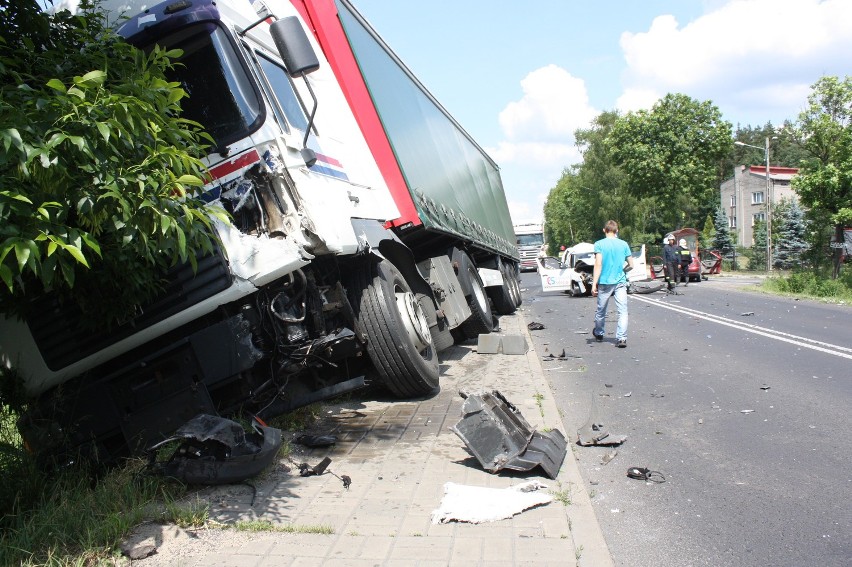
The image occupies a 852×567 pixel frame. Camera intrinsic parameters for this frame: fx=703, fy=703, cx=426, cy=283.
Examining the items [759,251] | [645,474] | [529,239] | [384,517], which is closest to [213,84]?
[384,517]

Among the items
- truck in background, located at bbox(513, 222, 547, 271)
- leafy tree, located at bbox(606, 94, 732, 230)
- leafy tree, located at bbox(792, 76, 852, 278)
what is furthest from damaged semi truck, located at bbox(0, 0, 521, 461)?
leafy tree, located at bbox(606, 94, 732, 230)

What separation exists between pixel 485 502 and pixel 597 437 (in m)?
1.68

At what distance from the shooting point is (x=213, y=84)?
15.0 ft

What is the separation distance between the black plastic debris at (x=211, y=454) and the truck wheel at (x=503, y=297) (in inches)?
406

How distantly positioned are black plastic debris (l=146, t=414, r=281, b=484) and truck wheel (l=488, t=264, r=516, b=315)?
10322 mm

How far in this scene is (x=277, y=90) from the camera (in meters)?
5.08

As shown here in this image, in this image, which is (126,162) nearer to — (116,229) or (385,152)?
(116,229)

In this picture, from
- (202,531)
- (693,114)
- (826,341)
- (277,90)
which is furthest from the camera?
(693,114)

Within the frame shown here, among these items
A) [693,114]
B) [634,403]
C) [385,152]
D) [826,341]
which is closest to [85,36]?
[385,152]

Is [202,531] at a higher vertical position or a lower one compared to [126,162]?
lower

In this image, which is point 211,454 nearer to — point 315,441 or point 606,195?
point 315,441

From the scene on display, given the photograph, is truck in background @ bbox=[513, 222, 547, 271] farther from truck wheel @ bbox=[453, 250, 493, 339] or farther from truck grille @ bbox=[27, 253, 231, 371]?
truck grille @ bbox=[27, 253, 231, 371]

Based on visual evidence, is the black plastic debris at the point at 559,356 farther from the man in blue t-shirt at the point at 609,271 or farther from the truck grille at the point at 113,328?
the truck grille at the point at 113,328

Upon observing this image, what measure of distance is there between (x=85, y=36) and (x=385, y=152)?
11.7 ft
